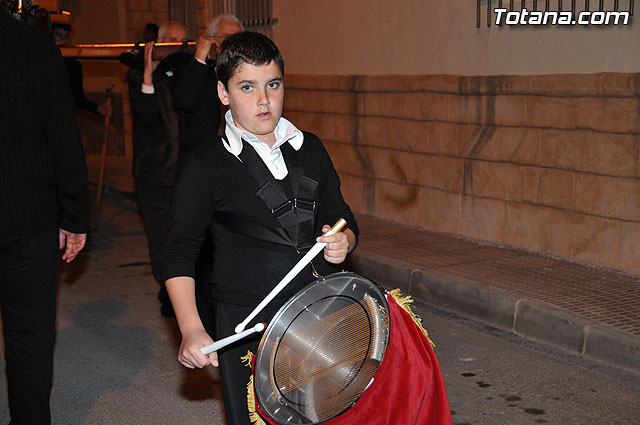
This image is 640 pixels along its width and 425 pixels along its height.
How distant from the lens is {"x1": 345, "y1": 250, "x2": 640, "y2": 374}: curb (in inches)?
192

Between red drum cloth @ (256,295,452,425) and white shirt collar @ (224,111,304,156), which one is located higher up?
white shirt collar @ (224,111,304,156)

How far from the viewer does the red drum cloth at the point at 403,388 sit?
7.20 feet

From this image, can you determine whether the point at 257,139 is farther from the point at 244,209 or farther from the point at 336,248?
the point at 336,248

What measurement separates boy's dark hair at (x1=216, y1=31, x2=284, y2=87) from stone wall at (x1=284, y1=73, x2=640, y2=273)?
4.30 metres

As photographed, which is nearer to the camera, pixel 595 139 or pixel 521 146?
pixel 595 139

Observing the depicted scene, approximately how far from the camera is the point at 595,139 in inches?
254

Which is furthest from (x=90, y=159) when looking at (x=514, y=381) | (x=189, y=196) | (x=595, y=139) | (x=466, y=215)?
(x=189, y=196)

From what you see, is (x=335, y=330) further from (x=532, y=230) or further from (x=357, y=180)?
(x=357, y=180)

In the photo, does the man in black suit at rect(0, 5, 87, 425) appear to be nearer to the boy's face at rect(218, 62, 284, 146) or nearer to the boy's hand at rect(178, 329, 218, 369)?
the boy's face at rect(218, 62, 284, 146)

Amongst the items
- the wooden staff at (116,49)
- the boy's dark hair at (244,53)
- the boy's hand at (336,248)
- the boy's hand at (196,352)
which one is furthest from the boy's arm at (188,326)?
the wooden staff at (116,49)

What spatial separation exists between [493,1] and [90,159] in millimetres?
10642

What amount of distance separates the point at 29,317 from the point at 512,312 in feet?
10.9

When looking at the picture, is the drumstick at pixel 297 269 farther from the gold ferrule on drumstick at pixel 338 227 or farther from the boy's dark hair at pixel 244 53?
the boy's dark hair at pixel 244 53

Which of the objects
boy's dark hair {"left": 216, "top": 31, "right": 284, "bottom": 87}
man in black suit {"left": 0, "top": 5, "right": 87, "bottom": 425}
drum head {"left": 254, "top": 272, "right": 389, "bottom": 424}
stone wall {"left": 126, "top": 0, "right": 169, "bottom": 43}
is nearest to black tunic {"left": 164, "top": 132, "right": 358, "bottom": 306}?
boy's dark hair {"left": 216, "top": 31, "right": 284, "bottom": 87}
